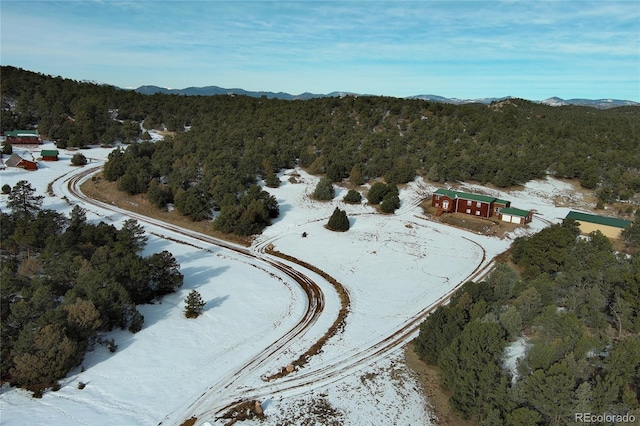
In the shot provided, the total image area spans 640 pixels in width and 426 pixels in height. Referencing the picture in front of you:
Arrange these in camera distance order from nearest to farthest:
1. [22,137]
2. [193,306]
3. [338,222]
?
1. [193,306]
2. [338,222]
3. [22,137]

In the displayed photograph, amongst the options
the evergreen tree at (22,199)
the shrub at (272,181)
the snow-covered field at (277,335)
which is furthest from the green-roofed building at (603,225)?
the evergreen tree at (22,199)

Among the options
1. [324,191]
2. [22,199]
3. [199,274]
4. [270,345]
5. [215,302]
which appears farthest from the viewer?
[324,191]

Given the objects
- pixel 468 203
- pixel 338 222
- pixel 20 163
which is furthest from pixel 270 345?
pixel 20 163

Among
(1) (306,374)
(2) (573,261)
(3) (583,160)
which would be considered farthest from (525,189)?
(1) (306,374)

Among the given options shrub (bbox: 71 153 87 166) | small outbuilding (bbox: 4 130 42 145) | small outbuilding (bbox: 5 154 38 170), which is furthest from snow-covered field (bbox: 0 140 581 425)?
small outbuilding (bbox: 4 130 42 145)

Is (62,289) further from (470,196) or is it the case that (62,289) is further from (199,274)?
(470,196)
